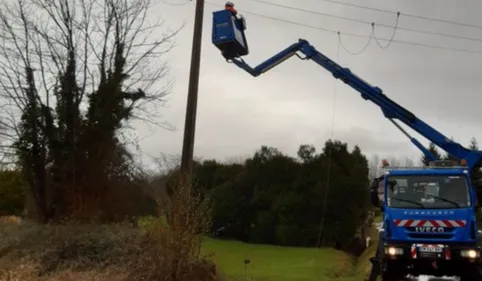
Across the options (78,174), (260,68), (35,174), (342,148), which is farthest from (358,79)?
(342,148)

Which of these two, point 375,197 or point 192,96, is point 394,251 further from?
point 192,96

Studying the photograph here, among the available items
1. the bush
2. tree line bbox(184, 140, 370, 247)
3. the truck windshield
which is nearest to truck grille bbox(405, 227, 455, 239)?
the truck windshield

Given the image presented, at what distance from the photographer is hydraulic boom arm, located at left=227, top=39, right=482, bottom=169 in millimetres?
15992

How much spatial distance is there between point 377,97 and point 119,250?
962 cm

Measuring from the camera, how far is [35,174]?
19797 millimetres

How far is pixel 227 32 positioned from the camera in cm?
1520

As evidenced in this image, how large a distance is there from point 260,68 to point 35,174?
981 centimetres

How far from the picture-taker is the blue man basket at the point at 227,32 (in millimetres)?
15156

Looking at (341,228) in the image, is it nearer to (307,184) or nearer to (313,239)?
(313,239)

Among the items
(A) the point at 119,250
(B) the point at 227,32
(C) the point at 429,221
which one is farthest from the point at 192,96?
(C) the point at 429,221

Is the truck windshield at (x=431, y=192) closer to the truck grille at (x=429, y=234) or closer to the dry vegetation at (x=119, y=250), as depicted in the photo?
the truck grille at (x=429, y=234)

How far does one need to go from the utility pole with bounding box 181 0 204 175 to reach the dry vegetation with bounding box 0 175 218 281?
1750mm

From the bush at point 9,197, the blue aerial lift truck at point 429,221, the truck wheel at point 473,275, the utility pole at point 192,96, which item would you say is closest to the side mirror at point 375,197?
the blue aerial lift truck at point 429,221

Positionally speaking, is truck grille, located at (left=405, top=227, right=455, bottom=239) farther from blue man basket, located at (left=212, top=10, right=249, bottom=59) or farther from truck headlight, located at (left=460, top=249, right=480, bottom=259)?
blue man basket, located at (left=212, top=10, right=249, bottom=59)
